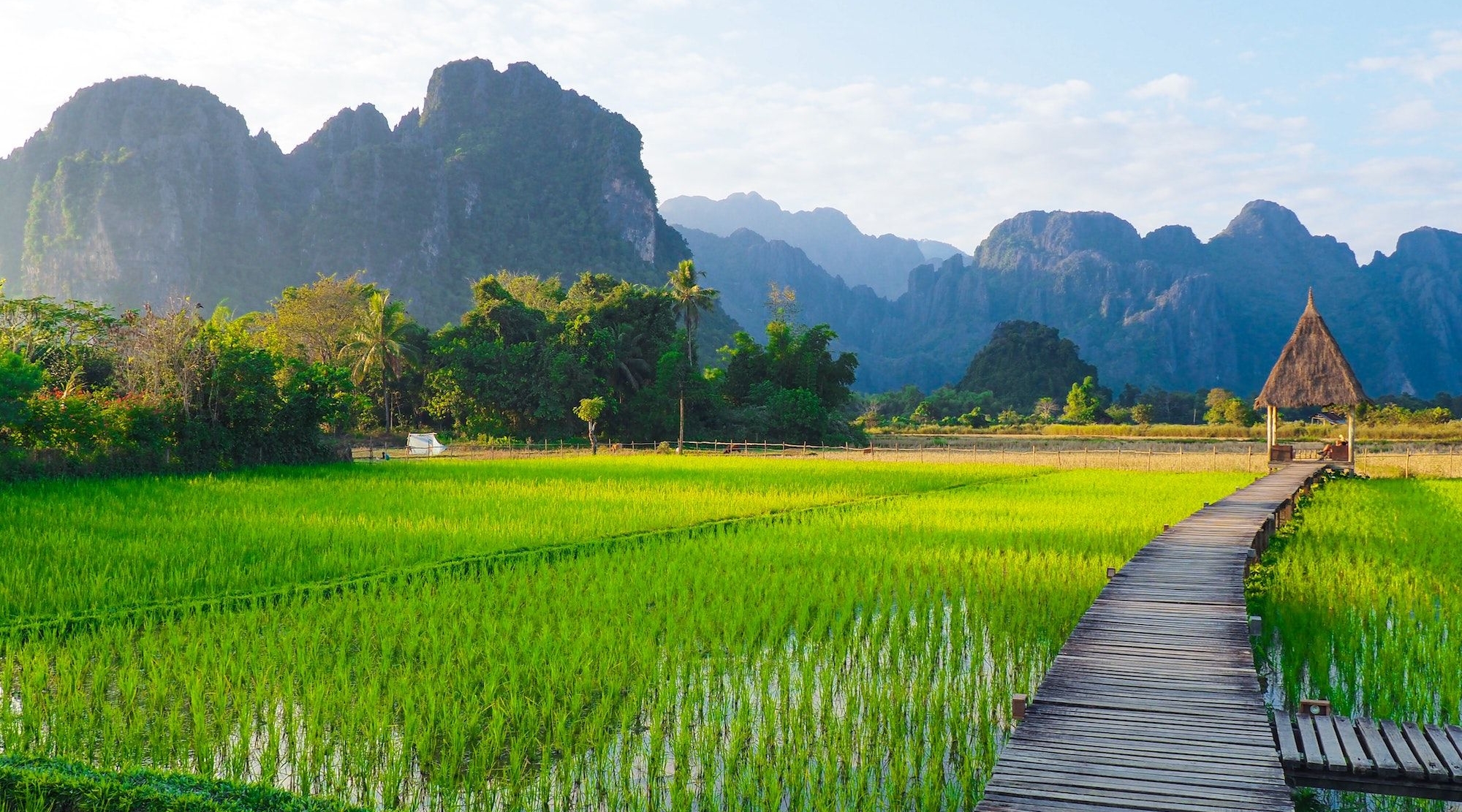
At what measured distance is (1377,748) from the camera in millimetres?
3988

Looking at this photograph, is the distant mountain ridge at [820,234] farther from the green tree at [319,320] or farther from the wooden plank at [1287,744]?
the wooden plank at [1287,744]

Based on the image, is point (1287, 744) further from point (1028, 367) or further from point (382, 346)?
point (1028, 367)

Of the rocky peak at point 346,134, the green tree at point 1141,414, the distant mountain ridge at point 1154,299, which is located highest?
the rocky peak at point 346,134

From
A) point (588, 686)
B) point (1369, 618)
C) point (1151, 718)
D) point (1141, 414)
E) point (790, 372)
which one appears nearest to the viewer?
point (1151, 718)

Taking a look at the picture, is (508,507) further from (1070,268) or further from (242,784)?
(1070,268)

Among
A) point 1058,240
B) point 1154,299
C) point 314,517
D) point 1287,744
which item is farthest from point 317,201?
point 1287,744

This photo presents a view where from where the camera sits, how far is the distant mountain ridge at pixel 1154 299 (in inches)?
4321

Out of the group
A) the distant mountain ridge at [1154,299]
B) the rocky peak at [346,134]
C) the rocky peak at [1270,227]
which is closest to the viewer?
the rocky peak at [346,134]

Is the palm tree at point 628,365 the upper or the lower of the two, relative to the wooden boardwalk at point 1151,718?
upper

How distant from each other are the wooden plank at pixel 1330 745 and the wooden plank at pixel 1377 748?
0.10 m

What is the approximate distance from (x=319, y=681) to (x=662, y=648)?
6.96 ft

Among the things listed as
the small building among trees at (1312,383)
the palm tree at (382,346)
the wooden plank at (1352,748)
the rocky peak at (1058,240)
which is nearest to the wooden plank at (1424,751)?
the wooden plank at (1352,748)

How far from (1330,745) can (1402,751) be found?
0.86ft

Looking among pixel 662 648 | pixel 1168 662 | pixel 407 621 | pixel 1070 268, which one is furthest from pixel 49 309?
pixel 1070 268
